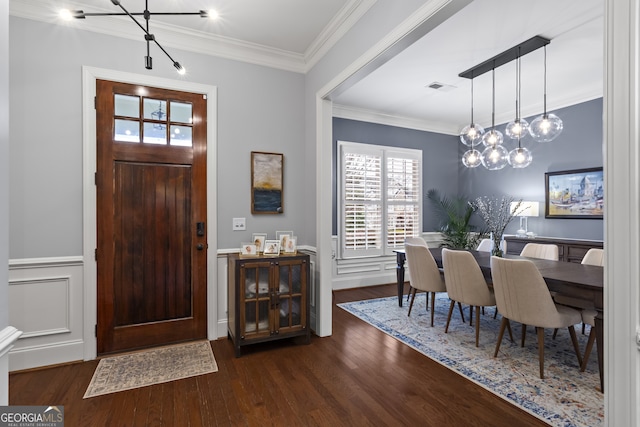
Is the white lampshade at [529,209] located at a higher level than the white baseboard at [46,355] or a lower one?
higher

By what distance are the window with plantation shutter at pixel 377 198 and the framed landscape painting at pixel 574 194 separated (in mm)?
2012

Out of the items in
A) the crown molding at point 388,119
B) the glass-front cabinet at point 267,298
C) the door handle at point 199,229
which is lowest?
the glass-front cabinet at point 267,298

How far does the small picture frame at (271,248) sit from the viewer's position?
3.10 m

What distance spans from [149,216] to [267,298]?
1349 millimetres

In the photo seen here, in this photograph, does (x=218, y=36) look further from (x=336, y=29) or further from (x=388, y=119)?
(x=388, y=119)

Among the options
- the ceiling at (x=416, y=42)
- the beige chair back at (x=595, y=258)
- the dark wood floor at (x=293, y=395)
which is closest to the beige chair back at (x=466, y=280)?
the dark wood floor at (x=293, y=395)

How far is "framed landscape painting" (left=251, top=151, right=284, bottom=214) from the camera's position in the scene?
132 inches

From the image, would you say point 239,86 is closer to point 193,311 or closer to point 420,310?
point 193,311

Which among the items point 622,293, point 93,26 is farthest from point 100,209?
point 622,293

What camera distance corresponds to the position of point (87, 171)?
2727 mm

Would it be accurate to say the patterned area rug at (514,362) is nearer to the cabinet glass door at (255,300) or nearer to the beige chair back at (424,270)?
the beige chair back at (424,270)

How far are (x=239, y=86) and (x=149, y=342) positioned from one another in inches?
106

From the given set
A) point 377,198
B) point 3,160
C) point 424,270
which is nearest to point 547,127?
point 424,270

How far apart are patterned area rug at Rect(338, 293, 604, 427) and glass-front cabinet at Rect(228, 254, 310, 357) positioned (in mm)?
1103
